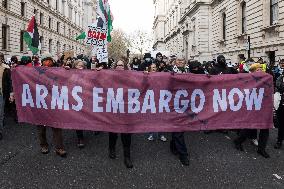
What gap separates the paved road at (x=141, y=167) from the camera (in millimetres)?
5145

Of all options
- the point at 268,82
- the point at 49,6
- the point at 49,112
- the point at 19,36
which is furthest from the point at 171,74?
the point at 49,6

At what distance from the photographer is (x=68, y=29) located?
59.6 meters

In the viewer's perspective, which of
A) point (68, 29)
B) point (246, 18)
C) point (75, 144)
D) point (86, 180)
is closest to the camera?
point (86, 180)

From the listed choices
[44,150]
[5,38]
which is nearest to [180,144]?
[44,150]

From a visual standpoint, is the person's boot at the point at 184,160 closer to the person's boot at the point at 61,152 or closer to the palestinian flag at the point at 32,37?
the person's boot at the point at 61,152

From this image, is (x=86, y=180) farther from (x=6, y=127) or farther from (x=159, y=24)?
(x=159, y=24)

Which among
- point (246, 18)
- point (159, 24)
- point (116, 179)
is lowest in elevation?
point (116, 179)

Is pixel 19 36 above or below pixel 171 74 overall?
above

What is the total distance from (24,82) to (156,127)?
8.37 feet

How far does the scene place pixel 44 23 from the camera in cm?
4388

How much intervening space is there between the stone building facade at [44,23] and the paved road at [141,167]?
10140 millimetres

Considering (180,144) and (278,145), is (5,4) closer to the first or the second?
(180,144)

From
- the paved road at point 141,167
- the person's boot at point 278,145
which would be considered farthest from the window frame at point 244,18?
the person's boot at point 278,145

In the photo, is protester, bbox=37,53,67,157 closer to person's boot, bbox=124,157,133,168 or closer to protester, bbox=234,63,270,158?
person's boot, bbox=124,157,133,168
